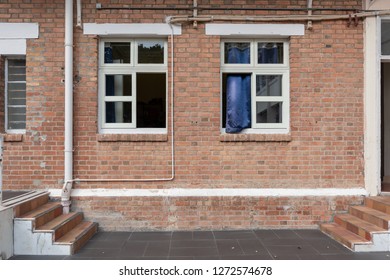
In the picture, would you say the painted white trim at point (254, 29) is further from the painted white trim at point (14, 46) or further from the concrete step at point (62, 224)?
the concrete step at point (62, 224)

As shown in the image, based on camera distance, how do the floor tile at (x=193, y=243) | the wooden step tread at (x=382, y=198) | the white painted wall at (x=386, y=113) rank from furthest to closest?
1. the white painted wall at (x=386, y=113)
2. the wooden step tread at (x=382, y=198)
3. the floor tile at (x=193, y=243)

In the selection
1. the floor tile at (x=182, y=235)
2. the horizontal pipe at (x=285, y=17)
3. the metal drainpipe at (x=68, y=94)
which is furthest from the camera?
the horizontal pipe at (x=285, y=17)

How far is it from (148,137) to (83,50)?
204 centimetres

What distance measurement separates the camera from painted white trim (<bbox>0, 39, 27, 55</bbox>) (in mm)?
6391

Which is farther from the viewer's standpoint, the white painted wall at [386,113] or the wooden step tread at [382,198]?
the white painted wall at [386,113]

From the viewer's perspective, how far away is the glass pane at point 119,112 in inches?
262

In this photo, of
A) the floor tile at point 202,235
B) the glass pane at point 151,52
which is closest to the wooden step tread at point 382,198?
the floor tile at point 202,235

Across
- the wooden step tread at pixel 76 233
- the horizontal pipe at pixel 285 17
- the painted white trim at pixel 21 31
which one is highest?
the horizontal pipe at pixel 285 17

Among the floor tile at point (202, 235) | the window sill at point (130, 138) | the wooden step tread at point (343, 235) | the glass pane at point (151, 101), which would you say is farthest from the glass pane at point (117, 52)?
the wooden step tread at point (343, 235)

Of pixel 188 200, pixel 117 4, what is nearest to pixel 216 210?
pixel 188 200

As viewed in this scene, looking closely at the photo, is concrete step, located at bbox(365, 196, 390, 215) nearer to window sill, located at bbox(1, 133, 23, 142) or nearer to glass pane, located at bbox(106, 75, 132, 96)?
glass pane, located at bbox(106, 75, 132, 96)

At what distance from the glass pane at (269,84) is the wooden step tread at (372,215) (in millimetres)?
2568

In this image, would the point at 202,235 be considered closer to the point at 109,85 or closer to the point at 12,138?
the point at 109,85

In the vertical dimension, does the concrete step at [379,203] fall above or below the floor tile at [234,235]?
above
